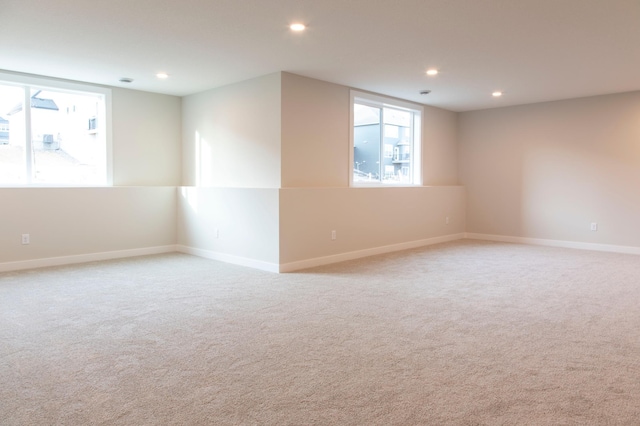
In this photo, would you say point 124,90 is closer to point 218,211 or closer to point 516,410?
point 218,211

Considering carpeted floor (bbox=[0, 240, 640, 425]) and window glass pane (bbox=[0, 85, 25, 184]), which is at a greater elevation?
window glass pane (bbox=[0, 85, 25, 184])

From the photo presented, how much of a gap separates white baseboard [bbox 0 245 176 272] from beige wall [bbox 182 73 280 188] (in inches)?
44.3

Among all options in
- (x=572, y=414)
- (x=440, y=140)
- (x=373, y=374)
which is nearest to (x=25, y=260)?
(x=373, y=374)

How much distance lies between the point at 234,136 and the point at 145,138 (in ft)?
4.94

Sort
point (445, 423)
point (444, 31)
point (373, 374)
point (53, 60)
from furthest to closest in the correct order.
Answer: point (53, 60) → point (444, 31) → point (373, 374) → point (445, 423)

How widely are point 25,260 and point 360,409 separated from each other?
4823 mm

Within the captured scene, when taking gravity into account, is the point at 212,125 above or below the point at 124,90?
below

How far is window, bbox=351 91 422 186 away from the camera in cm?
637

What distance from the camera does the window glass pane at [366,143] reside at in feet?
20.8

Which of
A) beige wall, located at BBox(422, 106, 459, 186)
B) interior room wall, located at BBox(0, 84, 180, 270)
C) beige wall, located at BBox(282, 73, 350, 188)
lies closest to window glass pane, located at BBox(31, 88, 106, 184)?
interior room wall, located at BBox(0, 84, 180, 270)

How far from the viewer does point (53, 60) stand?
4.70 m

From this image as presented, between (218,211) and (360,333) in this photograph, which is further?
(218,211)

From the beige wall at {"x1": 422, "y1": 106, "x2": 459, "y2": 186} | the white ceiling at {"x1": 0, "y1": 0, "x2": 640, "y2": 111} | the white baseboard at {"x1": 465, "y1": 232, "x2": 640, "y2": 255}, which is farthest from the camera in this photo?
the beige wall at {"x1": 422, "y1": 106, "x2": 459, "y2": 186}

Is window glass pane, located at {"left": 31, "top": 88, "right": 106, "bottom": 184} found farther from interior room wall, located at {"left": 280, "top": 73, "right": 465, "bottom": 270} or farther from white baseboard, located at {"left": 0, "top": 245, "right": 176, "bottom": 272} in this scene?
interior room wall, located at {"left": 280, "top": 73, "right": 465, "bottom": 270}
